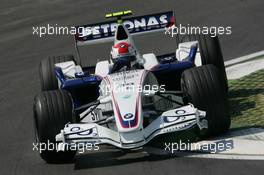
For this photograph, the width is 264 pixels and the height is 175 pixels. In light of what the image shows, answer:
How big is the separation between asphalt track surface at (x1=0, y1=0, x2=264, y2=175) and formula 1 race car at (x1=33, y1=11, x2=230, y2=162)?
40 cm

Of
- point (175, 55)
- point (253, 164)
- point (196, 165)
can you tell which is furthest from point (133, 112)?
point (175, 55)

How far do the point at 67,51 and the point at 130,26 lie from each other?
6310mm

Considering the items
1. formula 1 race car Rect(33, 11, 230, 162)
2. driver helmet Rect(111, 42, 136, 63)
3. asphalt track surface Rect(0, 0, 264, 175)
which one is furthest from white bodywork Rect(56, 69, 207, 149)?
driver helmet Rect(111, 42, 136, 63)

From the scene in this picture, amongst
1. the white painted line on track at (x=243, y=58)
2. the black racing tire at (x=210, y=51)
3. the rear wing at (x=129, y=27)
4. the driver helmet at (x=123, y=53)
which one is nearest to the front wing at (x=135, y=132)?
the driver helmet at (x=123, y=53)

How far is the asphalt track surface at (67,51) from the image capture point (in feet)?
36.2

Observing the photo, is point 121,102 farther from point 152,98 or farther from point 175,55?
point 175,55

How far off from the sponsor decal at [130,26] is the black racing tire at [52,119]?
106 inches

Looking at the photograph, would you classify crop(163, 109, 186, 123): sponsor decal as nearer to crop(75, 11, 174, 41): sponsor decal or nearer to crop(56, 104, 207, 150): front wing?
crop(56, 104, 207, 150): front wing

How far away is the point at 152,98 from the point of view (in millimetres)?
12219

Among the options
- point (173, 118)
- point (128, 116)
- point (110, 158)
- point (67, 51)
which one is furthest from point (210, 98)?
point (67, 51)

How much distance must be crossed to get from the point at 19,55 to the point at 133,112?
10138 millimetres

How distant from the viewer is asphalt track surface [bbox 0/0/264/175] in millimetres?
11031

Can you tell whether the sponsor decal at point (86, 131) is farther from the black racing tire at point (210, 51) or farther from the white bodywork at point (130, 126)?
→ the black racing tire at point (210, 51)

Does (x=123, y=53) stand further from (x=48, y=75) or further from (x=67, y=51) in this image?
(x=67, y=51)
